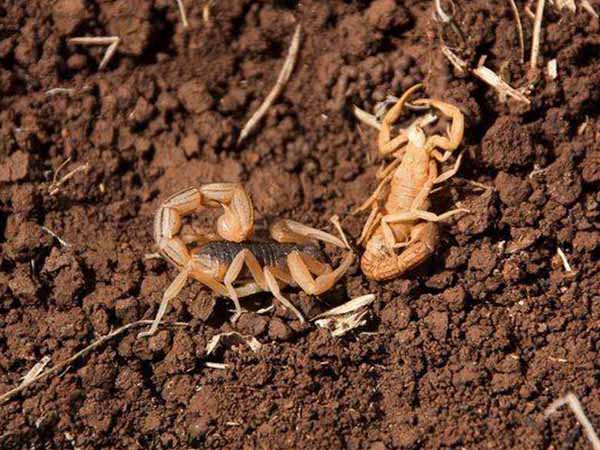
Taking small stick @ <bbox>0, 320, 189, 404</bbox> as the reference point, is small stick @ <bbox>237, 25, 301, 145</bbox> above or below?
above

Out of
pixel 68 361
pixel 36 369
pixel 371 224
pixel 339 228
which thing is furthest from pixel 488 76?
pixel 36 369

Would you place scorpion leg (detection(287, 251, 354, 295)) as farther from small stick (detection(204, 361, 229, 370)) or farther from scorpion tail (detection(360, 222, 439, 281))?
small stick (detection(204, 361, 229, 370))

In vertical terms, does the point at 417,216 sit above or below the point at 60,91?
below

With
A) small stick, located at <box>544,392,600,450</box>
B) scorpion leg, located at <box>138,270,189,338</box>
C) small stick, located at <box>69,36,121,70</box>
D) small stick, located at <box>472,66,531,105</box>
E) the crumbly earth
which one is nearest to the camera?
small stick, located at <box>544,392,600,450</box>

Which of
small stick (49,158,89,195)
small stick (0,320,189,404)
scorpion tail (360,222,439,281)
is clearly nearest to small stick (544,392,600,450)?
scorpion tail (360,222,439,281)

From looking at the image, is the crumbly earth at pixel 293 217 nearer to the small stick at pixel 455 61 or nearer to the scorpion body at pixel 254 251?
the small stick at pixel 455 61

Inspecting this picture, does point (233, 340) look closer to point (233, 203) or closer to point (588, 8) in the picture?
point (233, 203)
